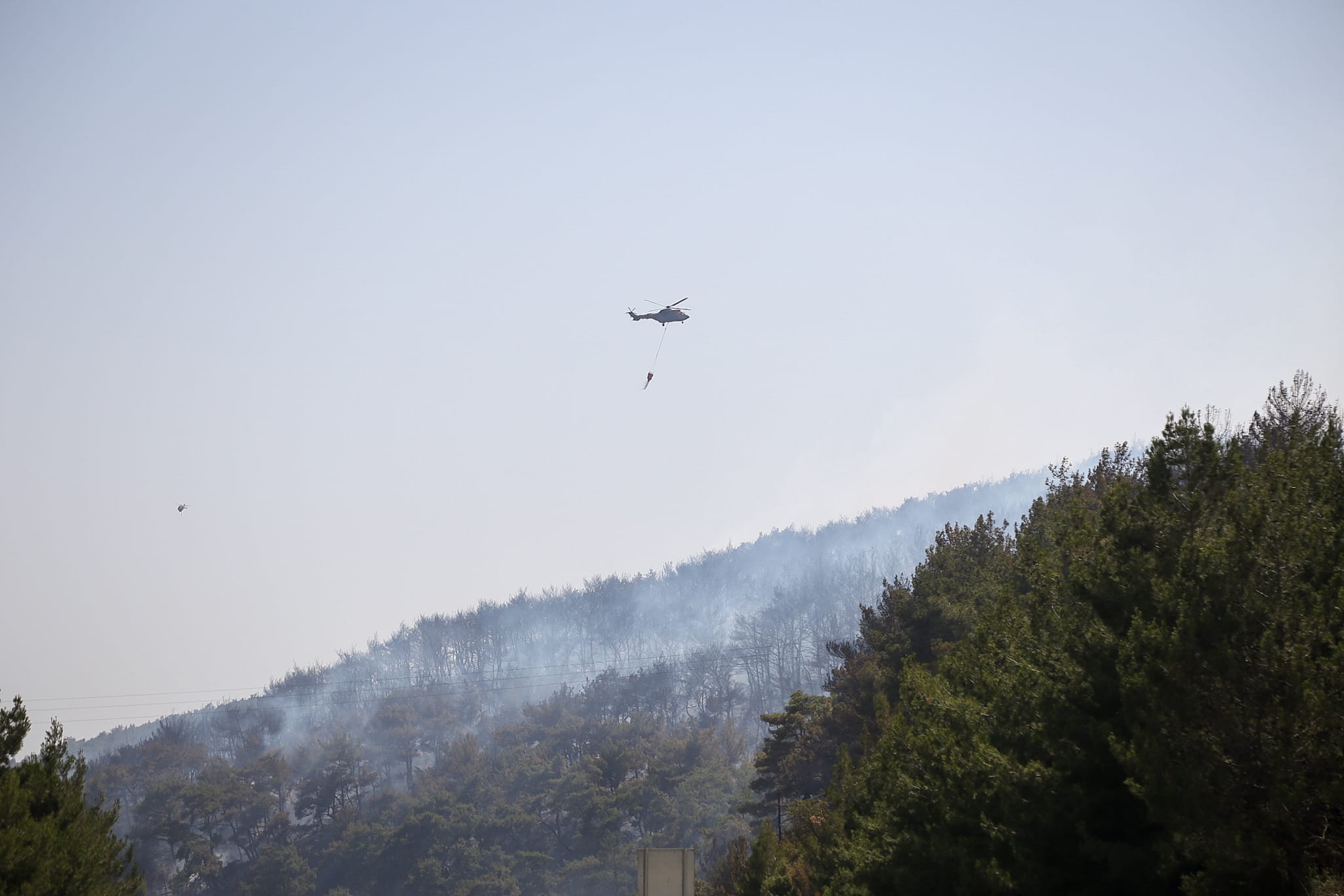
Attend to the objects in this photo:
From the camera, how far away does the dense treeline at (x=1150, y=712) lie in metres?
13.5

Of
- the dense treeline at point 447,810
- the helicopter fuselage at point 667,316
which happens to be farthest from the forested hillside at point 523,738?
the helicopter fuselage at point 667,316

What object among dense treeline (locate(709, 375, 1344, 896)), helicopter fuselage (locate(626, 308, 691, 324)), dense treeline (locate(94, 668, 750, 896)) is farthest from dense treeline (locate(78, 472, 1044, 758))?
dense treeline (locate(709, 375, 1344, 896))

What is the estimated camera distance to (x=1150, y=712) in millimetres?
15211

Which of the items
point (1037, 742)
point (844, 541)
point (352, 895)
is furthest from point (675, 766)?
point (844, 541)

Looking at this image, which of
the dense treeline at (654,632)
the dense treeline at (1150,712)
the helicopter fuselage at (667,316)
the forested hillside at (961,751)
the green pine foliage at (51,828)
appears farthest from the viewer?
the dense treeline at (654,632)

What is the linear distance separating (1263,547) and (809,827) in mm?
25136

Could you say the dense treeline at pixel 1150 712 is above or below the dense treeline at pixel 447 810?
above

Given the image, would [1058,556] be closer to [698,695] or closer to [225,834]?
[225,834]

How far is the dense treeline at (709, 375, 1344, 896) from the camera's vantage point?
13.5 m

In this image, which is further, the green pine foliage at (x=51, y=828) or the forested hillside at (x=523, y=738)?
the forested hillside at (x=523, y=738)

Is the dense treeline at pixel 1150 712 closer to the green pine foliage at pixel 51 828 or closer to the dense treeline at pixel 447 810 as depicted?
the green pine foliage at pixel 51 828

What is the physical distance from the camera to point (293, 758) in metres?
114

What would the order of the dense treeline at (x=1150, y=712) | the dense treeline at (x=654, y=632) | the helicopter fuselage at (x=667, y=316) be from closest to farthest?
the dense treeline at (x=1150, y=712) → the helicopter fuselage at (x=667, y=316) → the dense treeline at (x=654, y=632)

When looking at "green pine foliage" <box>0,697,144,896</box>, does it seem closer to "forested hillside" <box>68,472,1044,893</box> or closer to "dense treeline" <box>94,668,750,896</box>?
"forested hillside" <box>68,472,1044,893</box>
